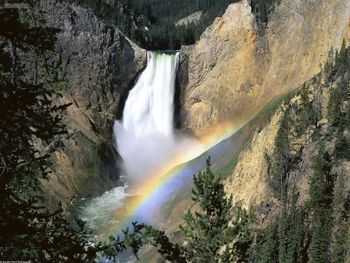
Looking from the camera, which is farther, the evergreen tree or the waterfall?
the waterfall

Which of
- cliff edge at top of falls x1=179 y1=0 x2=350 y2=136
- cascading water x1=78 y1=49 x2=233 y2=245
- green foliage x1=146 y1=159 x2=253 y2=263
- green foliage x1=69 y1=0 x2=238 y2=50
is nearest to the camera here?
green foliage x1=146 y1=159 x2=253 y2=263

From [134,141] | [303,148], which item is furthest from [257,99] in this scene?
[303,148]

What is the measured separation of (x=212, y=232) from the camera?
1593 centimetres

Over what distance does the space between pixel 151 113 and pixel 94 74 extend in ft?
30.7

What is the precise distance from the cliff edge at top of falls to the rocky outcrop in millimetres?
8590

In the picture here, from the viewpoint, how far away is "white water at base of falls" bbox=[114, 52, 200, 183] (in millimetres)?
72125

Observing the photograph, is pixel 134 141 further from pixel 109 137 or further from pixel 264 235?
pixel 264 235

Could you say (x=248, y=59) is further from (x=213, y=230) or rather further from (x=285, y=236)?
(x=213, y=230)

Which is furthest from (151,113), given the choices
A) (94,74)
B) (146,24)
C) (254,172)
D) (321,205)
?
(146,24)

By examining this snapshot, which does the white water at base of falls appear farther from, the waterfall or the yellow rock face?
the yellow rock face

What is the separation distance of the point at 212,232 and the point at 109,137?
57765mm

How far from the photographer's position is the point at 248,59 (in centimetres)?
7144

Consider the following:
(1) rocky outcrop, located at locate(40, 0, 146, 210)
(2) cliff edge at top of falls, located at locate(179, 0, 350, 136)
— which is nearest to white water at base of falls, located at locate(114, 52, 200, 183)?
(1) rocky outcrop, located at locate(40, 0, 146, 210)

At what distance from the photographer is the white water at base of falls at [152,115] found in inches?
2840
